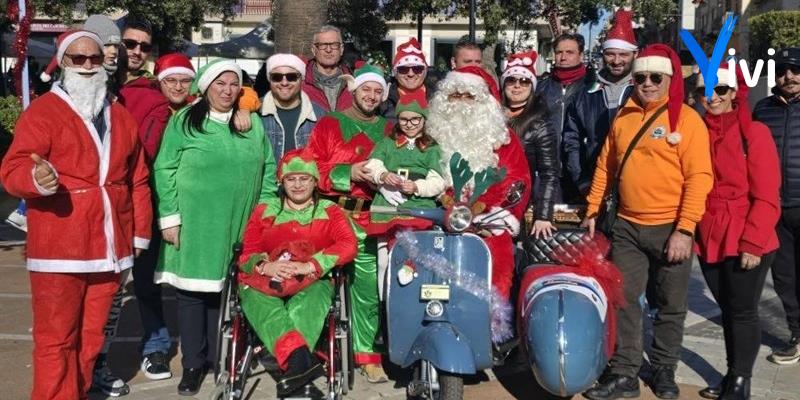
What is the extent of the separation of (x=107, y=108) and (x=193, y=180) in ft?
2.34

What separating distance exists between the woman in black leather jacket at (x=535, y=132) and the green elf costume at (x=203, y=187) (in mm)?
1701

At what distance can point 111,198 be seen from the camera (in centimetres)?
471

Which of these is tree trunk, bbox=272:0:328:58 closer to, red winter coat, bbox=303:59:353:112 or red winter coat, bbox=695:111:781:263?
red winter coat, bbox=303:59:353:112

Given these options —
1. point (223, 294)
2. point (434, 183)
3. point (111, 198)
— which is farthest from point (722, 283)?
point (111, 198)

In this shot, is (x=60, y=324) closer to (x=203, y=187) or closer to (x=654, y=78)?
(x=203, y=187)

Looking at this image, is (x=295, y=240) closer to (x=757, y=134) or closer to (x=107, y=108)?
(x=107, y=108)

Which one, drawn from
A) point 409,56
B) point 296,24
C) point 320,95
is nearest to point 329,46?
point 320,95

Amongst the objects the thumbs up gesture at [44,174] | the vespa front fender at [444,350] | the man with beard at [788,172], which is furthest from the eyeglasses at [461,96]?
the thumbs up gesture at [44,174]

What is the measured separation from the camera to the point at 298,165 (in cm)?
521

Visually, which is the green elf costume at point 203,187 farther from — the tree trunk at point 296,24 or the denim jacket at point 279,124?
the tree trunk at point 296,24

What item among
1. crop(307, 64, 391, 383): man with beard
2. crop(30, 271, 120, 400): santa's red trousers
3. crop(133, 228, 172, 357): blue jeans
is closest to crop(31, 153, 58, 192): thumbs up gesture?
crop(30, 271, 120, 400): santa's red trousers

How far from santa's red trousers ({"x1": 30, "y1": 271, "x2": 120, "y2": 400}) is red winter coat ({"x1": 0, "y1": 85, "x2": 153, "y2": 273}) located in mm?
102

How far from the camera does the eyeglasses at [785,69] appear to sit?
19.6 ft

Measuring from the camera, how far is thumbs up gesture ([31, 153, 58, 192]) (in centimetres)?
425
